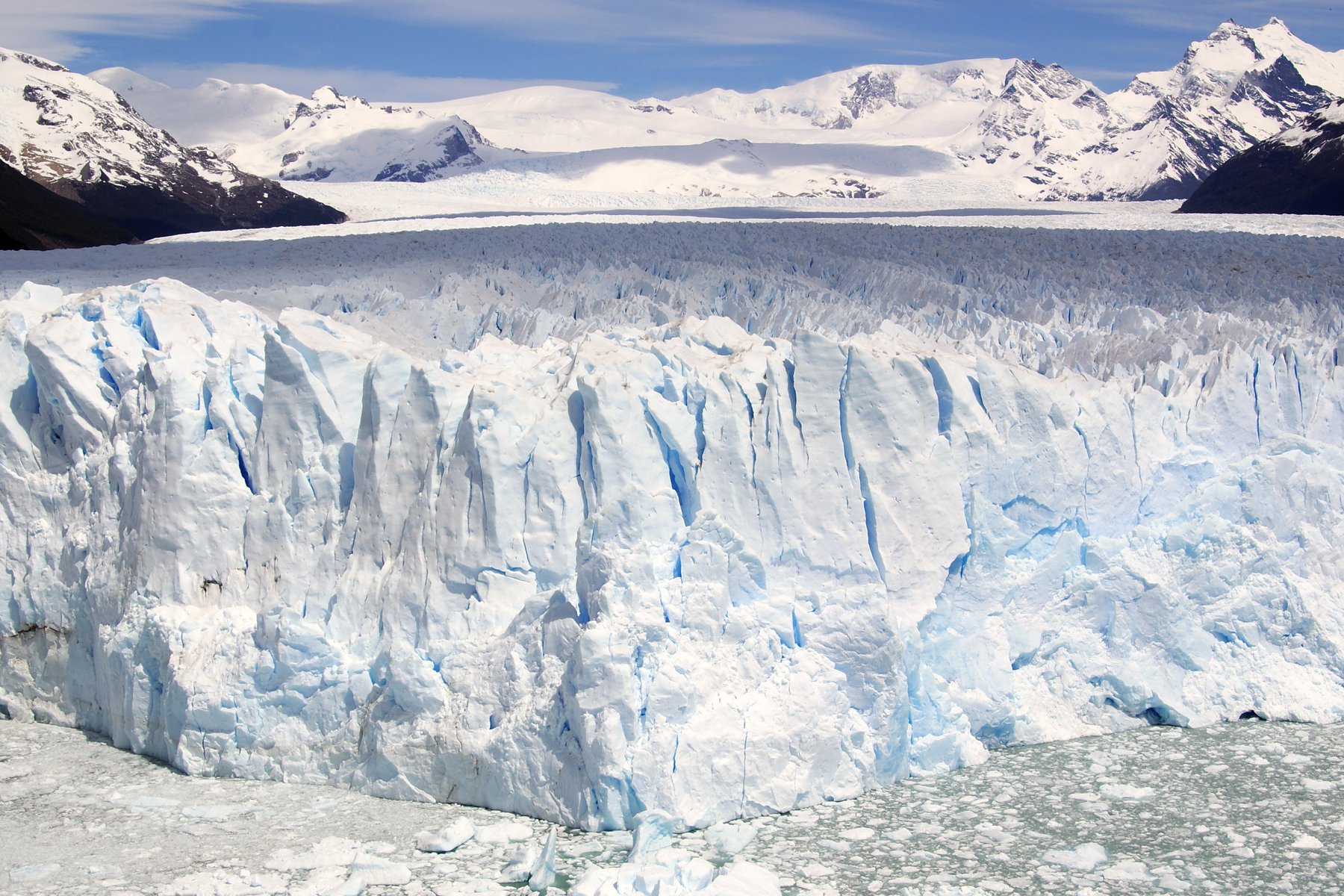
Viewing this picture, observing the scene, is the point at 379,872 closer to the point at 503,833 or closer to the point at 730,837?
the point at 503,833

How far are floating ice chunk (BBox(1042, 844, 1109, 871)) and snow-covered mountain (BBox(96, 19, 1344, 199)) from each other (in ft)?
118

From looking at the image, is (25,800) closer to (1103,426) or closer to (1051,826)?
(1051,826)

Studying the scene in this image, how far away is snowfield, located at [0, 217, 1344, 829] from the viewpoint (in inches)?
197

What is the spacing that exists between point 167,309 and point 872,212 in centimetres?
1380

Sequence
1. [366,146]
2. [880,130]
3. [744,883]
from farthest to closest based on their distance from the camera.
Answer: [880,130], [366,146], [744,883]

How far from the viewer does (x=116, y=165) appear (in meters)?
35.8

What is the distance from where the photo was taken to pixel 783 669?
16.9 feet

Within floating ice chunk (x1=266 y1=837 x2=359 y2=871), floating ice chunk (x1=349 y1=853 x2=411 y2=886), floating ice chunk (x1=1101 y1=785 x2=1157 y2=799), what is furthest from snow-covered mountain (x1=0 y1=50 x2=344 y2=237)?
floating ice chunk (x1=1101 y1=785 x2=1157 y2=799)

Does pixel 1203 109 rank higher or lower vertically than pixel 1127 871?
higher

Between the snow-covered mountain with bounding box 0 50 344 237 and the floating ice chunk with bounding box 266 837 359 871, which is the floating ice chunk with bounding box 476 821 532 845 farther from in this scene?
the snow-covered mountain with bounding box 0 50 344 237

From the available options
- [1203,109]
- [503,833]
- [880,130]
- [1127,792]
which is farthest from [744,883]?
[880,130]

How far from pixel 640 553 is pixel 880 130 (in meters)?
141

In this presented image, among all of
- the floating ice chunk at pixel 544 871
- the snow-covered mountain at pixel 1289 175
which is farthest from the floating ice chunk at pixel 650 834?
the snow-covered mountain at pixel 1289 175

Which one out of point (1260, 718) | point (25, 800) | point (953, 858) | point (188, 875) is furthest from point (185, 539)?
point (1260, 718)
